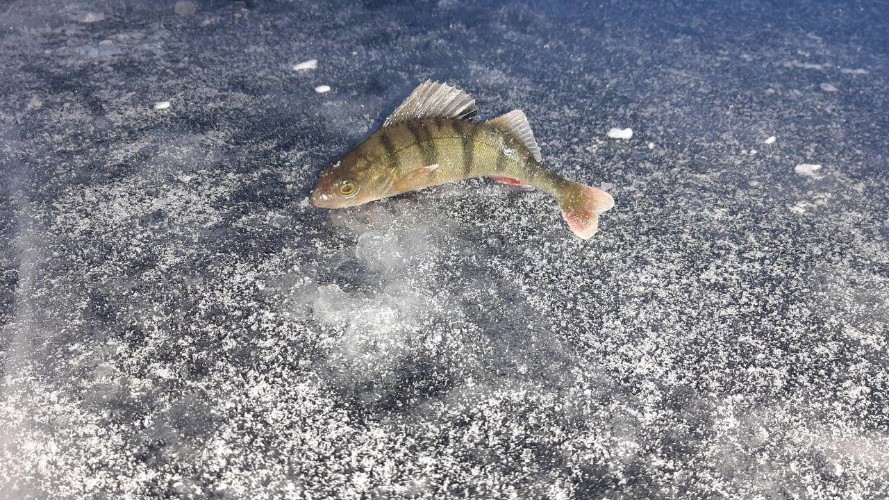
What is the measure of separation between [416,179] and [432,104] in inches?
17.0

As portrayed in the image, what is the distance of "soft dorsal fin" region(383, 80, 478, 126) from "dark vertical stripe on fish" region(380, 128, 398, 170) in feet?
0.35

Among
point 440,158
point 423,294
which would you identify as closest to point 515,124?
point 440,158

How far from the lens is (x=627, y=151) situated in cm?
436

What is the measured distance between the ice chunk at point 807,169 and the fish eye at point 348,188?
3.23 m

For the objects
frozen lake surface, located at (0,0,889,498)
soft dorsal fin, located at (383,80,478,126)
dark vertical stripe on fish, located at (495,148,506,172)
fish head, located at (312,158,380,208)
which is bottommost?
frozen lake surface, located at (0,0,889,498)

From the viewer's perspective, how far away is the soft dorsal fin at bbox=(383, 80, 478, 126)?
10.7 ft

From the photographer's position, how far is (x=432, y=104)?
330 cm

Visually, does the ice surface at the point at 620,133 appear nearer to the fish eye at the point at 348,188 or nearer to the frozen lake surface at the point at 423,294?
the frozen lake surface at the point at 423,294

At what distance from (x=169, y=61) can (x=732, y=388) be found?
17.0 ft

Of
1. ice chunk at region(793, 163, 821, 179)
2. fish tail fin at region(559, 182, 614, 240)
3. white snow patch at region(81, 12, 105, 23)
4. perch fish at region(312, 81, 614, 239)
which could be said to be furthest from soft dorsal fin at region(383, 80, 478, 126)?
white snow patch at region(81, 12, 105, 23)

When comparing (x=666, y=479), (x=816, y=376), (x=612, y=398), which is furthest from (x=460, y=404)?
(x=816, y=376)

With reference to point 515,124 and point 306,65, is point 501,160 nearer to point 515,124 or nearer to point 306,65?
point 515,124

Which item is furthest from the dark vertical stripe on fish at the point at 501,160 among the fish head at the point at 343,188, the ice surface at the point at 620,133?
the ice surface at the point at 620,133

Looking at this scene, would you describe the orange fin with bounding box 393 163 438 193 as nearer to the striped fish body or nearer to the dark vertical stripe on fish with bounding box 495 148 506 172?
the striped fish body
